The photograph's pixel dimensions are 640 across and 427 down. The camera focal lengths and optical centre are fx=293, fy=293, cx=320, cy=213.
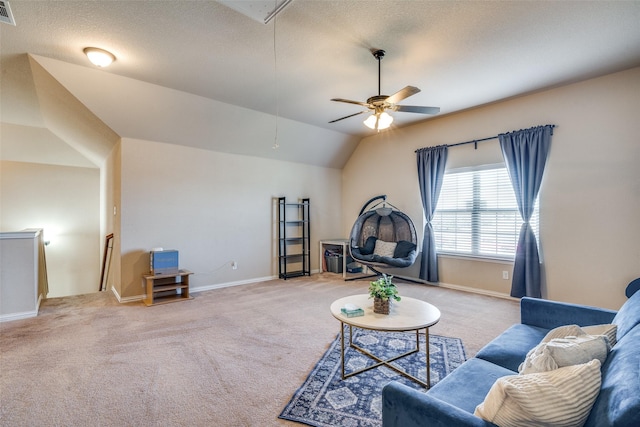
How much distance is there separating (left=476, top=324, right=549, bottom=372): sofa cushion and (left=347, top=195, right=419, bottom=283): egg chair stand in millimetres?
2613

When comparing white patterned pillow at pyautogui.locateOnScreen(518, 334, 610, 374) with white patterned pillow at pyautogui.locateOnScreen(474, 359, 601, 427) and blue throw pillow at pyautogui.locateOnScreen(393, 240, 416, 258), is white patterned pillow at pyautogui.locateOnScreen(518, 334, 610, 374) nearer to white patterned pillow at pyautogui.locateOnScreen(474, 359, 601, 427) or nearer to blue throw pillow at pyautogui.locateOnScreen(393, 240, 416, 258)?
white patterned pillow at pyautogui.locateOnScreen(474, 359, 601, 427)

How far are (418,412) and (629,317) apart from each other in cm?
125

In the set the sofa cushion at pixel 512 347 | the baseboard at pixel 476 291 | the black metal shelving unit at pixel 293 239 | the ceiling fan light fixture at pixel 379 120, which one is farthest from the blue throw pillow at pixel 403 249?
the sofa cushion at pixel 512 347

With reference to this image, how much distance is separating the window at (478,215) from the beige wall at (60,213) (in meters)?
7.46

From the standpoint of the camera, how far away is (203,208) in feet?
15.9

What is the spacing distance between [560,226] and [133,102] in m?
5.75

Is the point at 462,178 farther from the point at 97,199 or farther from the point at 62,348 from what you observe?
the point at 97,199

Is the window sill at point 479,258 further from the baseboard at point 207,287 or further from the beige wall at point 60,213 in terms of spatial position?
the beige wall at point 60,213

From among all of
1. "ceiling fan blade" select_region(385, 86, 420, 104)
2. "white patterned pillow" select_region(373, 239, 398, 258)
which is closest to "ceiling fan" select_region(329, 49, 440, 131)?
"ceiling fan blade" select_region(385, 86, 420, 104)

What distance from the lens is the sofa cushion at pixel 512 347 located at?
165 centimetres

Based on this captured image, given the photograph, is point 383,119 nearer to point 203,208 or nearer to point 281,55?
point 281,55

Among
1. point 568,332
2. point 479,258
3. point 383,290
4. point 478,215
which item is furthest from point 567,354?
point 478,215

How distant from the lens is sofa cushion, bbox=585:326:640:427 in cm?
76

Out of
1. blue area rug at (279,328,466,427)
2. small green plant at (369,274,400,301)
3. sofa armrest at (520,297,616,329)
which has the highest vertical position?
small green plant at (369,274,400,301)
